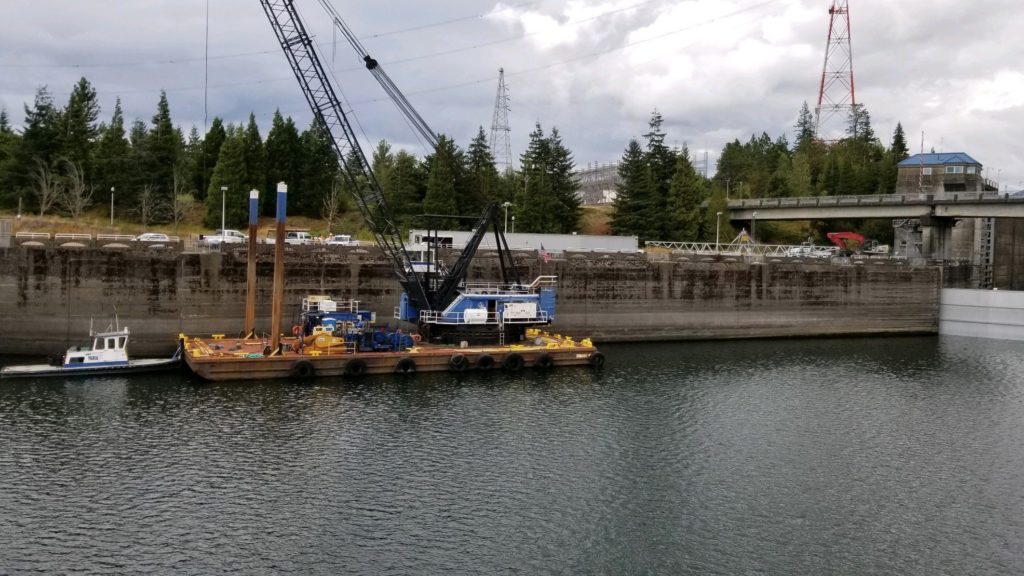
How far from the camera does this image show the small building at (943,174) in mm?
72500

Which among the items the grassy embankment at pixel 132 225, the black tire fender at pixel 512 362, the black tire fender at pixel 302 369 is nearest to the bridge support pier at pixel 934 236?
the grassy embankment at pixel 132 225

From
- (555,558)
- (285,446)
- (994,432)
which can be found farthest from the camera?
(994,432)

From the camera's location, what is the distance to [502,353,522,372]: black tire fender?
36281 millimetres

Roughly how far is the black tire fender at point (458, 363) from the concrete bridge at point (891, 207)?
4381 centimetres

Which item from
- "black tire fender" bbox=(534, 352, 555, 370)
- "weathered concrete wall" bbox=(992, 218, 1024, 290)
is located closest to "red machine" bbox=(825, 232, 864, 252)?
"weathered concrete wall" bbox=(992, 218, 1024, 290)

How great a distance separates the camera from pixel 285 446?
78.9 feet

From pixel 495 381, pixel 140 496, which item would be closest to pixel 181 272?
pixel 495 381

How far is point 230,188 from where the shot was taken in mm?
63250

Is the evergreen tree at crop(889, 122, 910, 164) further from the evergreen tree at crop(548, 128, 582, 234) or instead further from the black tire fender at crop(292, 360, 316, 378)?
the black tire fender at crop(292, 360, 316, 378)

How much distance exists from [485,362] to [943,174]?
61.1 m

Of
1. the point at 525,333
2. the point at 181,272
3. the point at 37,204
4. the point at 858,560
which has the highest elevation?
the point at 37,204

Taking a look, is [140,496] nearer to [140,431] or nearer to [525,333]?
[140,431]

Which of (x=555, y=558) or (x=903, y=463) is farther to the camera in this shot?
(x=903, y=463)

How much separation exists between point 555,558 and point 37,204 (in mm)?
59724
